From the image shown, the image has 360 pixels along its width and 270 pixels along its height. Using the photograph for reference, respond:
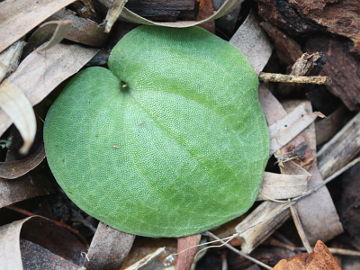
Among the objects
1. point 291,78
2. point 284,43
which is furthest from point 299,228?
point 284,43

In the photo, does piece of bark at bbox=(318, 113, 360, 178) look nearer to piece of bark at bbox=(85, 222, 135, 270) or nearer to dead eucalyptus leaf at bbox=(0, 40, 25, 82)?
piece of bark at bbox=(85, 222, 135, 270)

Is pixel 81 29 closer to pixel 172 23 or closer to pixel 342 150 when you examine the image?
pixel 172 23

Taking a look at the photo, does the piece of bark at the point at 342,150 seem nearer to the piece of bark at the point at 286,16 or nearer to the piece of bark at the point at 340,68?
the piece of bark at the point at 340,68

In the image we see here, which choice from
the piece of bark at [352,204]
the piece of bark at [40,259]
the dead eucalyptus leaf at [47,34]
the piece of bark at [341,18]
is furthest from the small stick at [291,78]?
the piece of bark at [40,259]

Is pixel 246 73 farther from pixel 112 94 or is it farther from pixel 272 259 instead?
pixel 272 259

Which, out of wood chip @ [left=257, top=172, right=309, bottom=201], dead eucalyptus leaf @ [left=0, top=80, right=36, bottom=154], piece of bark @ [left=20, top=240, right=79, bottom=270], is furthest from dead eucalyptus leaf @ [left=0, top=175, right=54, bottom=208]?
wood chip @ [left=257, top=172, right=309, bottom=201]
